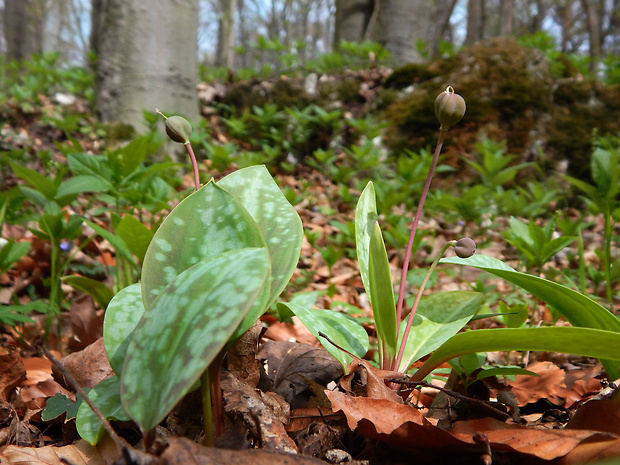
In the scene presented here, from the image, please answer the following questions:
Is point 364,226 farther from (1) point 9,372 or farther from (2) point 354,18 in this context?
(2) point 354,18

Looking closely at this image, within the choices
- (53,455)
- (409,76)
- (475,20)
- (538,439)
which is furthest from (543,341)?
(475,20)

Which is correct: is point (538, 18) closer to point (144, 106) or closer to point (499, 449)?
point (144, 106)

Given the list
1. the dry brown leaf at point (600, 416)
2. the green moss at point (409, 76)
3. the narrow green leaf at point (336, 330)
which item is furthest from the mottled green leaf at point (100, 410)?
the green moss at point (409, 76)

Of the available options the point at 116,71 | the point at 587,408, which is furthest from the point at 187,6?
the point at 587,408

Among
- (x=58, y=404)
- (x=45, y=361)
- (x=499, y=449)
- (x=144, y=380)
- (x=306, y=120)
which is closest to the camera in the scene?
(x=144, y=380)

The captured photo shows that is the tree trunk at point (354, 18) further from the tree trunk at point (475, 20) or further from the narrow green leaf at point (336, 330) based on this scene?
the narrow green leaf at point (336, 330)

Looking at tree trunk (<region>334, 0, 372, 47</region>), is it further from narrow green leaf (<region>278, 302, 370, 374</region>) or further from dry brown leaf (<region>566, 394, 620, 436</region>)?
dry brown leaf (<region>566, 394, 620, 436</region>)
